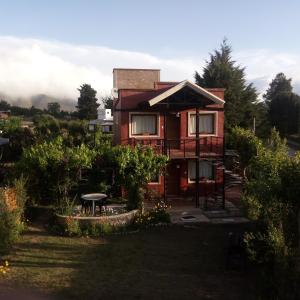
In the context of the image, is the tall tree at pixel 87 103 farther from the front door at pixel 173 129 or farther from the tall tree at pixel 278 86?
the front door at pixel 173 129

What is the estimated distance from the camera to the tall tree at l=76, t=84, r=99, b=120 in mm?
76250

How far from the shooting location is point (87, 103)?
77.4 metres

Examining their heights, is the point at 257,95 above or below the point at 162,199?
above

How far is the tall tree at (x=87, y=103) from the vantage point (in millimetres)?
76250

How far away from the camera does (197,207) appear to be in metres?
21.7

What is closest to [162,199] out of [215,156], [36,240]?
[215,156]

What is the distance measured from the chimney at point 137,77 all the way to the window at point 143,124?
696cm

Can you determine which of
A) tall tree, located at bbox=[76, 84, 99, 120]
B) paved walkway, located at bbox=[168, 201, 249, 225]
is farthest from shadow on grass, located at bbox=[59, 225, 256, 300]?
tall tree, located at bbox=[76, 84, 99, 120]

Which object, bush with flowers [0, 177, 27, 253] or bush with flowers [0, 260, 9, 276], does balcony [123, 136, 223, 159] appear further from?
bush with flowers [0, 260, 9, 276]

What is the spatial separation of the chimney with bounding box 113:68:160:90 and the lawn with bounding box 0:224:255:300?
15927 mm

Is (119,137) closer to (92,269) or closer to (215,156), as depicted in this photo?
(215,156)

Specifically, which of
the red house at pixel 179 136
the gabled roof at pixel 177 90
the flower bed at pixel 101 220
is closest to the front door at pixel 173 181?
the red house at pixel 179 136

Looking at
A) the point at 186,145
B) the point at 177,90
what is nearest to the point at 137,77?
the point at 186,145

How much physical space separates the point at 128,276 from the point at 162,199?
11.0 m
